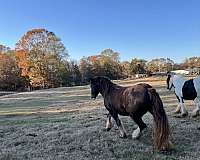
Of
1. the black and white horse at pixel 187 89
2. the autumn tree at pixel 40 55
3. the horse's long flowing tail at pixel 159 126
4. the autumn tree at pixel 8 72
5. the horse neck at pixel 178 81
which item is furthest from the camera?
the autumn tree at pixel 8 72

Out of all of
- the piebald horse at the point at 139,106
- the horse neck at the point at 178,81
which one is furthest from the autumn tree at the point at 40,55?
the piebald horse at the point at 139,106

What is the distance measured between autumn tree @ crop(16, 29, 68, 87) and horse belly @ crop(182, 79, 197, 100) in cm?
4270

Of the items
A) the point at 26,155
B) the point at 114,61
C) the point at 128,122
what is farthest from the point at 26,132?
the point at 114,61

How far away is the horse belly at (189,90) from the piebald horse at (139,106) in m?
3.72

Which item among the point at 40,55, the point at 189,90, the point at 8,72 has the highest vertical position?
the point at 40,55

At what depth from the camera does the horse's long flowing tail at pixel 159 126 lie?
267 inches

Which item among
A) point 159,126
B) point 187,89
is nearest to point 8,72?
point 187,89

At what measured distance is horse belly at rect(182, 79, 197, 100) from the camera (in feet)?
35.1

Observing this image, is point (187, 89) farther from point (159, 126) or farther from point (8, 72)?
point (8, 72)

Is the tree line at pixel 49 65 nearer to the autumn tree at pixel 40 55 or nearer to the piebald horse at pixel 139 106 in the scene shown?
the autumn tree at pixel 40 55

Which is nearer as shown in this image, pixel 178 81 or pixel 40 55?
pixel 178 81

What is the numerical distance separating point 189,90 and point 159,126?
14.5 feet

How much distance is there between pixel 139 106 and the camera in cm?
703

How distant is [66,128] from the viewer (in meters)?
9.63
